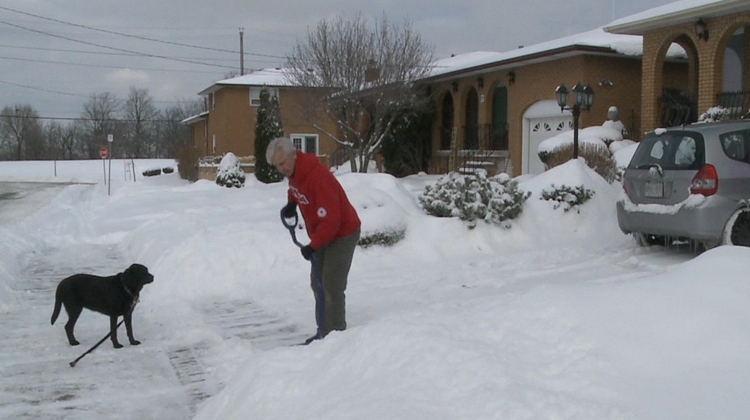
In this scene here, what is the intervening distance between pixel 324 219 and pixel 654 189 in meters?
5.06

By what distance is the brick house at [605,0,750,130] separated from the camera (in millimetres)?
16422

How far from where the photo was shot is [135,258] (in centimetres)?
1134

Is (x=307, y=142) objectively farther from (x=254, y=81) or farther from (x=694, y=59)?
(x=694, y=59)

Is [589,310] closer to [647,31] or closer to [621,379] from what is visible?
[621,379]

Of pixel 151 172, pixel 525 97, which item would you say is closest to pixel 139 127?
pixel 151 172

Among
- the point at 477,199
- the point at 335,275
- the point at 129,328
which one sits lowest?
the point at 129,328

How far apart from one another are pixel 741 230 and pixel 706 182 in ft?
2.30

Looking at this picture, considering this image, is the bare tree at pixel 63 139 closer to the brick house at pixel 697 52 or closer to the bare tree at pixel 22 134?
the bare tree at pixel 22 134

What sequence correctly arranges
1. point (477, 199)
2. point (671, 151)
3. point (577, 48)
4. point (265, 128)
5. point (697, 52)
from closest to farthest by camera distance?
point (671, 151), point (477, 199), point (697, 52), point (577, 48), point (265, 128)

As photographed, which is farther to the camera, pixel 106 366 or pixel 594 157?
pixel 594 157

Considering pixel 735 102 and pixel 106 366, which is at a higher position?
pixel 735 102

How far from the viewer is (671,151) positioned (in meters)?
8.84

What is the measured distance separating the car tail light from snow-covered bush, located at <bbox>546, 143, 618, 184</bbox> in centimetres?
567

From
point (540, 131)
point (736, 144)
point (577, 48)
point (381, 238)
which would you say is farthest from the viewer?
point (540, 131)
